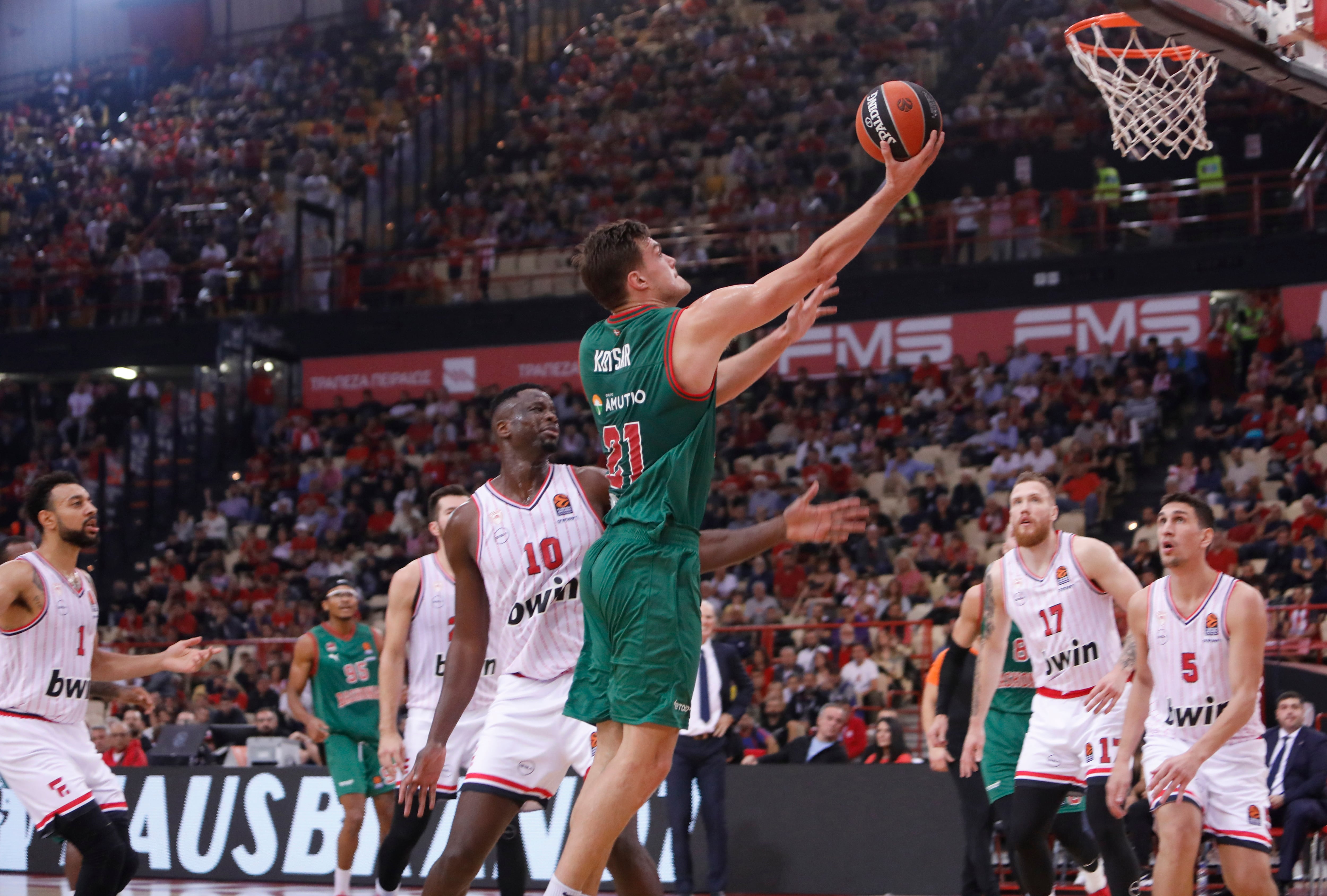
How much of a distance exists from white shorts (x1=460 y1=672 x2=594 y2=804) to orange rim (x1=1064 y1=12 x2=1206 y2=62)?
16.1ft

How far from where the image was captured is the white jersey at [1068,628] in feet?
25.1

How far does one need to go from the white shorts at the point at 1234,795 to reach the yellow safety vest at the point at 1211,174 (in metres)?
15.5

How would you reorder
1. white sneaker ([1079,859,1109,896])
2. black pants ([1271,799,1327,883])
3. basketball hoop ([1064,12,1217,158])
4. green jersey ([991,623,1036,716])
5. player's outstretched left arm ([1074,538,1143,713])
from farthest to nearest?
black pants ([1271,799,1327,883]), basketball hoop ([1064,12,1217,158]), green jersey ([991,623,1036,716]), white sneaker ([1079,859,1109,896]), player's outstretched left arm ([1074,538,1143,713])

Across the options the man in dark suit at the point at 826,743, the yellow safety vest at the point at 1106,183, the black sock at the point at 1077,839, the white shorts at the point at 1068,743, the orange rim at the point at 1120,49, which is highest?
the yellow safety vest at the point at 1106,183

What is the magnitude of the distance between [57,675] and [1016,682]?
506cm

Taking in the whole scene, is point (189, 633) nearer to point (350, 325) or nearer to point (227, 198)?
point (350, 325)

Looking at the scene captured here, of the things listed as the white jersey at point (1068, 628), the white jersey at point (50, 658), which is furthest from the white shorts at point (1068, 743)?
the white jersey at point (50, 658)

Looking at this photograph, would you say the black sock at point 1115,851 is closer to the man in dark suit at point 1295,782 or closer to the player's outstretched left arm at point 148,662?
the man in dark suit at point 1295,782

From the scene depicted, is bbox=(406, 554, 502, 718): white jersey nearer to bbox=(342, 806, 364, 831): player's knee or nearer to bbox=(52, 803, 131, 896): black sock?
bbox=(342, 806, 364, 831): player's knee

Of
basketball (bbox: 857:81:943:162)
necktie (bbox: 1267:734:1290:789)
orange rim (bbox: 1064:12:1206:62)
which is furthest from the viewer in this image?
necktie (bbox: 1267:734:1290:789)

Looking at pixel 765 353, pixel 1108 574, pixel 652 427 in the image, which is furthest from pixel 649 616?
pixel 1108 574

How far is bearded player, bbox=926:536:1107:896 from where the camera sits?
758 cm

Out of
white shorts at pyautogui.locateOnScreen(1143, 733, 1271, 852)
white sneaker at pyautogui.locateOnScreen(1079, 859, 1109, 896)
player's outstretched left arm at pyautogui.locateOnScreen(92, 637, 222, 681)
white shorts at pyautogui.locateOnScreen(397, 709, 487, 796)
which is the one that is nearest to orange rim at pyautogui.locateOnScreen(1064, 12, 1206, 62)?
white shorts at pyautogui.locateOnScreen(1143, 733, 1271, 852)

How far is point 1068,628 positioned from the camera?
7.66 meters
